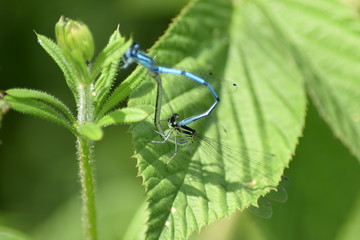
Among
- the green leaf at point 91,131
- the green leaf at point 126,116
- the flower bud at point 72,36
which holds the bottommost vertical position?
the green leaf at point 91,131

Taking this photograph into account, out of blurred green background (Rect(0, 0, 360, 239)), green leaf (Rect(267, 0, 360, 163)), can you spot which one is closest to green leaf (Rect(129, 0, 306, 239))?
green leaf (Rect(267, 0, 360, 163))

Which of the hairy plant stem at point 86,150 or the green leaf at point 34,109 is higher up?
the green leaf at point 34,109

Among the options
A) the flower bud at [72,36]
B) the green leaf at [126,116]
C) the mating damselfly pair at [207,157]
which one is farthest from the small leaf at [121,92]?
the flower bud at [72,36]

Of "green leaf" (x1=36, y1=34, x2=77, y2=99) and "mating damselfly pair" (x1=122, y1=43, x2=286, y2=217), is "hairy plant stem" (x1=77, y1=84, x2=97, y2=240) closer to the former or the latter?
"green leaf" (x1=36, y1=34, x2=77, y2=99)

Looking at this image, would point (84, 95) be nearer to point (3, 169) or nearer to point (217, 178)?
point (217, 178)

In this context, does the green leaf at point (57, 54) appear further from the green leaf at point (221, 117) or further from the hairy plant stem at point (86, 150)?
the green leaf at point (221, 117)

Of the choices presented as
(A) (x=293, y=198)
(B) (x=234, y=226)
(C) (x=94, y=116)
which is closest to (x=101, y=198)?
(B) (x=234, y=226)

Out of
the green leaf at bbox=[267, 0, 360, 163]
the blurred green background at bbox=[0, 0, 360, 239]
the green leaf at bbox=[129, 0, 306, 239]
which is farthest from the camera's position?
the blurred green background at bbox=[0, 0, 360, 239]
